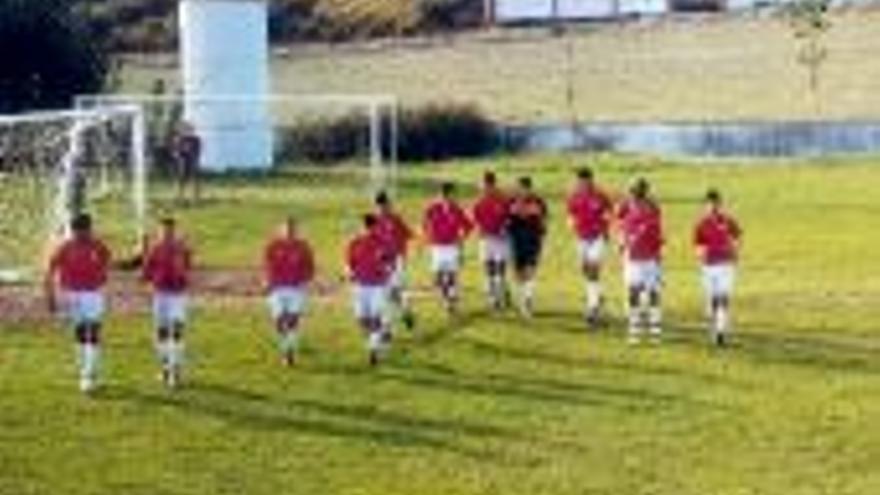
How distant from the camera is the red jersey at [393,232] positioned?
37.5 metres

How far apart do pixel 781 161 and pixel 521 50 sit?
92.6 ft

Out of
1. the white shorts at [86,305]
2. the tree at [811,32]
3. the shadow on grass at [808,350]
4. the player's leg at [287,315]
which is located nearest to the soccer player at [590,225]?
the shadow on grass at [808,350]

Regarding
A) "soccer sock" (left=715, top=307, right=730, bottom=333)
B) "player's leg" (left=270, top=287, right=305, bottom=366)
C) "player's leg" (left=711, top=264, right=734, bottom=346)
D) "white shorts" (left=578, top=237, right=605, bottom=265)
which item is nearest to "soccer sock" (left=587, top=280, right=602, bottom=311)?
"white shorts" (left=578, top=237, right=605, bottom=265)

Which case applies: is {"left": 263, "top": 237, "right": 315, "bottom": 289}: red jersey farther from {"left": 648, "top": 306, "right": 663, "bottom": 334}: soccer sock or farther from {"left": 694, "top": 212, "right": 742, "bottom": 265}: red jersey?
{"left": 694, "top": 212, "right": 742, "bottom": 265}: red jersey

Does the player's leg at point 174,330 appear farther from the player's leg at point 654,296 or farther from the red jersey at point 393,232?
the player's leg at point 654,296

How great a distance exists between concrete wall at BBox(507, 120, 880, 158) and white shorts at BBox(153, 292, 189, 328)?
4438 centimetres

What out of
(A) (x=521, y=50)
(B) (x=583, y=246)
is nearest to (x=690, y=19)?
(A) (x=521, y=50)

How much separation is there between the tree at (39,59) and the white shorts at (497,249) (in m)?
35.7

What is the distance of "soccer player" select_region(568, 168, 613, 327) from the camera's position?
4056 centimetres

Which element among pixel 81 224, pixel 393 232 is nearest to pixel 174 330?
pixel 81 224

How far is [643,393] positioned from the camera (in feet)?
112

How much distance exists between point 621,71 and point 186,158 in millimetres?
37909

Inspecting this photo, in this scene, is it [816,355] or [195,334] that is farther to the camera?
[195,334]

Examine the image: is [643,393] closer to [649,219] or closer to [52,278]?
[649,219]
